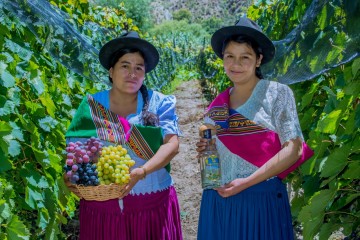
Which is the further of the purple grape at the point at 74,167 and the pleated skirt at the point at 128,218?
the pleated skirt at the point at 128,218

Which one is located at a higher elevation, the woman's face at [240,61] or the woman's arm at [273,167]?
the woman's face at [240,61]

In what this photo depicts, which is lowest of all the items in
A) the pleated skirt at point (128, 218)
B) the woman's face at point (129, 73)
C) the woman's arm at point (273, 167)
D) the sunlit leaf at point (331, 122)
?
the pleated skirt at point (128, 218)

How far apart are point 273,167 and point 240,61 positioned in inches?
18.2

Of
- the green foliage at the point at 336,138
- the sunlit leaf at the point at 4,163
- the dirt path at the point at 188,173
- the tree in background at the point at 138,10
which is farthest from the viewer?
the tree in background at the point at 138,10

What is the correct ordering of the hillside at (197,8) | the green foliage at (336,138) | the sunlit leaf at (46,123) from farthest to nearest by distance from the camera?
the hillside at (197,8)
the sunlit leaf at (46,123)
the green foliage at (336,138)

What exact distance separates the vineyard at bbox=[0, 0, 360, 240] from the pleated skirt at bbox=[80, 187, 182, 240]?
181 millimetres

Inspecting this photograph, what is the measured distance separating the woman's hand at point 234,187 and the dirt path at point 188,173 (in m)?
0.64

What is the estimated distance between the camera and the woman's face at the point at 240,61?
93.1 inches

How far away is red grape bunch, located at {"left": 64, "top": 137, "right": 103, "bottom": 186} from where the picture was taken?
2.31 metres

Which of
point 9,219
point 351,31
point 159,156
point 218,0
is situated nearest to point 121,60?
point 159,156

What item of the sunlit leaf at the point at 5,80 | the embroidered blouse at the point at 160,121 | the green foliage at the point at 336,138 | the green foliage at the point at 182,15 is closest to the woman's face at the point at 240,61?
the green foliage at the point at 336,138

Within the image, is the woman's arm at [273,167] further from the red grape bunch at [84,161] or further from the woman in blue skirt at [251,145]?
the red grape bunch at [84,161]

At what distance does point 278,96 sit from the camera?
7.64ft

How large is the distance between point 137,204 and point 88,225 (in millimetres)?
262
